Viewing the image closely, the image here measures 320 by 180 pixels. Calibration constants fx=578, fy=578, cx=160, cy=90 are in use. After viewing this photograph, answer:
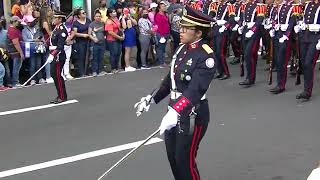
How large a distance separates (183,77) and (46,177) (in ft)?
7.74

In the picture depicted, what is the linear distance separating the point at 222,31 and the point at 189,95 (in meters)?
7.22

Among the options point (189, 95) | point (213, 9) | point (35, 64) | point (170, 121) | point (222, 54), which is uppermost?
point (213, 9)

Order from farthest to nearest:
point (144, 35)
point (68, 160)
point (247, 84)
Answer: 1. point (144, 35)
2. point (247, 84)
3. point (68, 160)

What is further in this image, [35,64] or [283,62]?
[35,64]

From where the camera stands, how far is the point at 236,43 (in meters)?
13.7

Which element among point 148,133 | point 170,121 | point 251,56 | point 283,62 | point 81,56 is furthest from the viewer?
point 81,56

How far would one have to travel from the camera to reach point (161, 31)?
583 inches

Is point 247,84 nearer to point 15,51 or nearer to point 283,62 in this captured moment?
point 283,62

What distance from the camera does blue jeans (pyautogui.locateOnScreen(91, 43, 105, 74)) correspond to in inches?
538

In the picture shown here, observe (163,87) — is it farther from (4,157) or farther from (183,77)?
(4,157)

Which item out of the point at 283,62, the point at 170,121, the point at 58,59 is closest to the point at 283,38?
the point at 283,62

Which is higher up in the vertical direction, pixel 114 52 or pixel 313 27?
pixel 313 27

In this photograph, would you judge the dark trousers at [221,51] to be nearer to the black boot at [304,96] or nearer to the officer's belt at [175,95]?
the black boot at [304,96]

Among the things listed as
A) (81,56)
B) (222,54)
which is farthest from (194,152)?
(81,56)
